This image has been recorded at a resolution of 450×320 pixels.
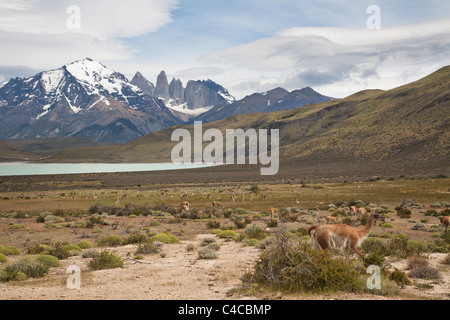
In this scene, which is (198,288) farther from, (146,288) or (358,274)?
(358,274)

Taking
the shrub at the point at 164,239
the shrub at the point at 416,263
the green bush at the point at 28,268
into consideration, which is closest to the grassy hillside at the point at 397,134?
the shrub at the point at 164,239

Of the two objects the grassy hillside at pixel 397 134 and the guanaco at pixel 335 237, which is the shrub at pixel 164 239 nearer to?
the guanaco at pixel 335 237

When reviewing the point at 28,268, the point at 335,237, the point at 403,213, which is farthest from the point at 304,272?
the point at 403,213

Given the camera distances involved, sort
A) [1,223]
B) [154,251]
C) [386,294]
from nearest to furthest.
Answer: [386,294]
[154,251]
[1,223]

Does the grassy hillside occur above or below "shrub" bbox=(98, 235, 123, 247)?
above

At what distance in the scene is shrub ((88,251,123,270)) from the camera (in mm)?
12016

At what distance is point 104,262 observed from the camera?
1216 cm

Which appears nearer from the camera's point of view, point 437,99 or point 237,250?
point 237,250

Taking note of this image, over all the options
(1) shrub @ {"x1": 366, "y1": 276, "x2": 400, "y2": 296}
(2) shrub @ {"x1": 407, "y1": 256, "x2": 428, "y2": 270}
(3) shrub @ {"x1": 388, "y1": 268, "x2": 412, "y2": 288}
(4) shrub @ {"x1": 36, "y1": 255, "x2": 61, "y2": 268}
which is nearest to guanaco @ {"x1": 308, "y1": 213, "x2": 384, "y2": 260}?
(3) shrub @ {"x1": 388, "y1": 268, "x2": 412, "y2": 288}

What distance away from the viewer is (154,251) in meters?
14.9

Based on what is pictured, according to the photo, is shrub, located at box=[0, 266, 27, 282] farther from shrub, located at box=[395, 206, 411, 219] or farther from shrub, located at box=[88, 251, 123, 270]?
shrub, located at box=[395, 206, 411, 219]

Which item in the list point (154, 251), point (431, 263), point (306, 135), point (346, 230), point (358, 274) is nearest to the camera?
point (358, 274)
